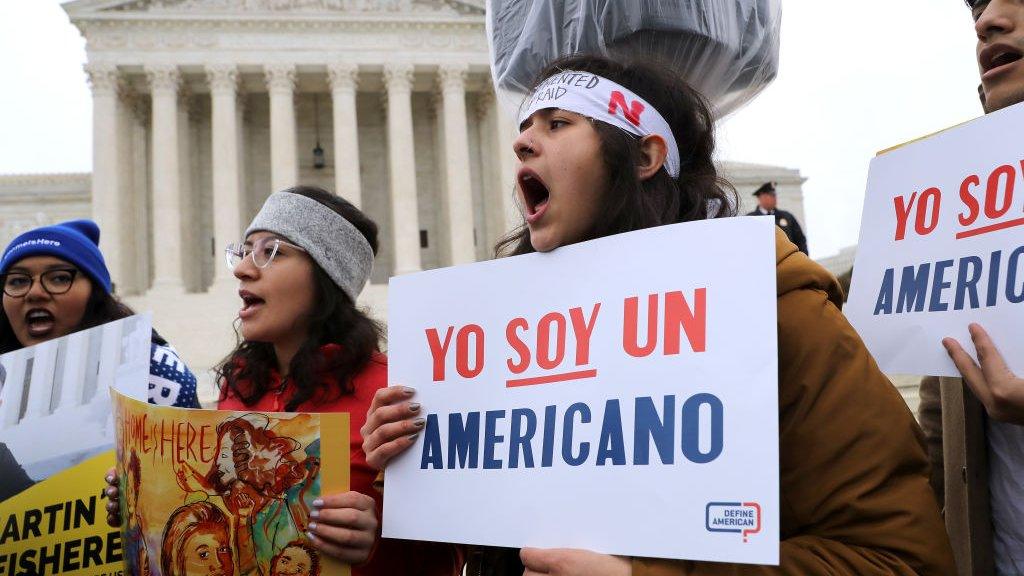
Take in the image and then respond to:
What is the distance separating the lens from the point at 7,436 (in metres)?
3.25

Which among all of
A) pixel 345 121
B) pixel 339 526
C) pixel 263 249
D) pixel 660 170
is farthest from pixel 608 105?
pixel 345 121

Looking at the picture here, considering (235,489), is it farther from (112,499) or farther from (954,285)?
(954,285)

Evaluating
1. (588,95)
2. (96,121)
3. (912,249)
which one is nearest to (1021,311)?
(912,249)

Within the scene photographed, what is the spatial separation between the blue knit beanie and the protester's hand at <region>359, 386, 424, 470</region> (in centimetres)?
231

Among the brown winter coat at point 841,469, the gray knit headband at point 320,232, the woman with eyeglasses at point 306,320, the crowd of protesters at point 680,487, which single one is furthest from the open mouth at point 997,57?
the gray knit headband at point 320,232

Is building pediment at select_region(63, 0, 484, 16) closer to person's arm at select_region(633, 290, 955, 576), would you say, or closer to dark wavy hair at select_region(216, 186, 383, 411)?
dark wavy hair at select_region(216, 186, 383, 411)

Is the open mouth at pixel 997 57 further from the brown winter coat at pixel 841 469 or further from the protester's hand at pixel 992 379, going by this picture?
the brown winter coat at pixel 841 469

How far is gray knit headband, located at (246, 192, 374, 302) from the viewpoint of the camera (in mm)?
3371

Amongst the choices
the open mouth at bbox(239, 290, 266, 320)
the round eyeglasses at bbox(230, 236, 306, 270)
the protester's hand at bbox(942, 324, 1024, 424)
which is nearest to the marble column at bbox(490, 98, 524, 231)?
the round eyeglasses at bbox(230, 236, 306, 270)

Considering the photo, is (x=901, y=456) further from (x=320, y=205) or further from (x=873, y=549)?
(x=320, y=205)

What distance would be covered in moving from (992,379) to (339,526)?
5.23ft

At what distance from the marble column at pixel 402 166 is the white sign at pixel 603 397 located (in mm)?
34492

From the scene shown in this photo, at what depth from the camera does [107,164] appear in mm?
35094

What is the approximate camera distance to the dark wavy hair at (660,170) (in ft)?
7.48
